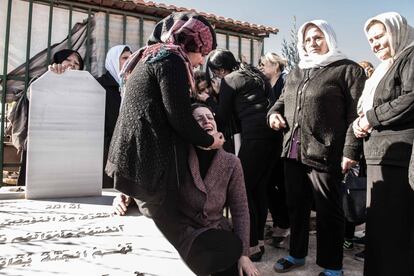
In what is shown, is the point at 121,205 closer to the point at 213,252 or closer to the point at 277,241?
the point at 213,252

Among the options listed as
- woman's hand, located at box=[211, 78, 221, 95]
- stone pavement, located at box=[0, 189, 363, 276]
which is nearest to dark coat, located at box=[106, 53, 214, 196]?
stone pavement, located at box=[0, 189, 363, 276]

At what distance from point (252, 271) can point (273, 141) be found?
4.85ft

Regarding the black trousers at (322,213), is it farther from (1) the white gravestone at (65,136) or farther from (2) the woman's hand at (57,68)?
(2) the woman's hand at (57,68)

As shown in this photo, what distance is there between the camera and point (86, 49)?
573 cm

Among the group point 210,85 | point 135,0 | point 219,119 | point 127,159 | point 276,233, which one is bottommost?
point 276,233

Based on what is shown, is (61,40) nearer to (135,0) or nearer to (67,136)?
(135,0)

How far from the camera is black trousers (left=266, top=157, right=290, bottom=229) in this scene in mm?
3232

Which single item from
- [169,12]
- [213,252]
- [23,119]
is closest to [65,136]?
[23,119]

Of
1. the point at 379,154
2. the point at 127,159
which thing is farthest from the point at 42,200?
the point at 379,154

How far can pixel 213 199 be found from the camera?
5.34 ft

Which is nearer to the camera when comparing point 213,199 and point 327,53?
point 213,199

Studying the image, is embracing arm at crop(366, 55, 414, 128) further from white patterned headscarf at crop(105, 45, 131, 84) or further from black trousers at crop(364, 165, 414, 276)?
white patterned headscarf at crop(105, 45, 131, 84)

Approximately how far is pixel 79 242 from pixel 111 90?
6.53 feet

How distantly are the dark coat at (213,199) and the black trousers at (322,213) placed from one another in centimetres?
88
